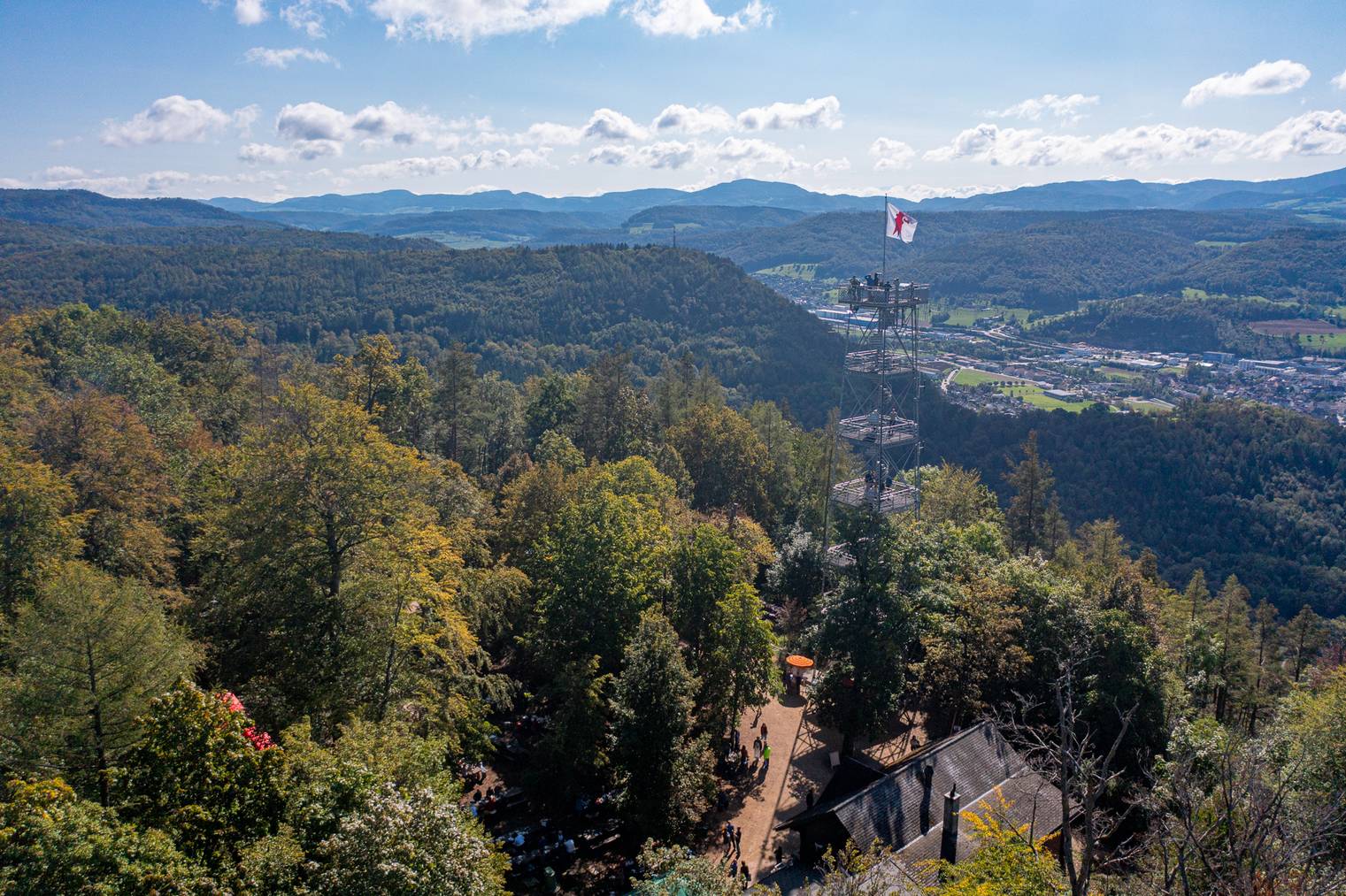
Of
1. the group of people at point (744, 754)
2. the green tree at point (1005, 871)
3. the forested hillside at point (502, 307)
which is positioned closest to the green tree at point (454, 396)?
the group of people at point (744, 754)

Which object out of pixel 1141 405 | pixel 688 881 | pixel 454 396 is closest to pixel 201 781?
pixel 688 881

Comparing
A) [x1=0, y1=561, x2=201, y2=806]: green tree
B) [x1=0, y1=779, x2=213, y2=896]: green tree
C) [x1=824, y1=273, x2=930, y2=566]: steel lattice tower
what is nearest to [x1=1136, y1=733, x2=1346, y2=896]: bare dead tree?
[x1=0, y1=779, x2=213, y2=896]: green tree

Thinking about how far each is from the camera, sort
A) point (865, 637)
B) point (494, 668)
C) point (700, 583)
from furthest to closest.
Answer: point (494, 668) → point (700, 583) → point (865, 637)

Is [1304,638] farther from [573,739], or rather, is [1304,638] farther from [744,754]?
[573,739]

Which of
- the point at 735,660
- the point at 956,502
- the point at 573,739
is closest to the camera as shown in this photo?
the point at 573,739

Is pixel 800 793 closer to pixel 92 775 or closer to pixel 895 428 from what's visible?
pixel 895 428

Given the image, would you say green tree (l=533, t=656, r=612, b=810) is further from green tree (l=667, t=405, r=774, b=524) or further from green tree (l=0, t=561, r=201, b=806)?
green tree (l=667, t=405, r=774, b=524)
